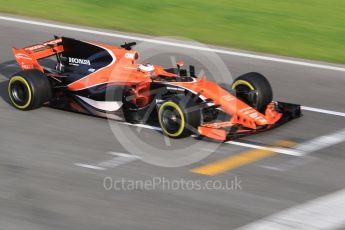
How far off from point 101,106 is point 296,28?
232 inches

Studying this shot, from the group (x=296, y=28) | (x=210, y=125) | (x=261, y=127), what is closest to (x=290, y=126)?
(x=261, y=127)

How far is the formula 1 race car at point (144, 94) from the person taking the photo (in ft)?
32.8

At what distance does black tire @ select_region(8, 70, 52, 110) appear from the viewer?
35.6 feet

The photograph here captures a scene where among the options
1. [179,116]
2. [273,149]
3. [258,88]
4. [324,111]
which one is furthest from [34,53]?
[324,111]

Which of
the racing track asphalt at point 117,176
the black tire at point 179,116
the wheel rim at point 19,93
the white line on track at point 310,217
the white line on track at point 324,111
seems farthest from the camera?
the white line on track at point 324,111

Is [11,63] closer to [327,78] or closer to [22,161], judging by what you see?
[22,161]

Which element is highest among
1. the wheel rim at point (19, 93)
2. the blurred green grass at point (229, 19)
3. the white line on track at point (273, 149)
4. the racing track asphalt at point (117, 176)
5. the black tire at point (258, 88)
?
the blurred green grass at point (229, 19)

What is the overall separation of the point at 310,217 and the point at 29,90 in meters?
4.59

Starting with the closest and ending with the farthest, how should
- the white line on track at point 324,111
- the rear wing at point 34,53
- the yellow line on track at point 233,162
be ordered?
the yellow line on track at point 233,162
the white line on track at point 324,111
the rear wing at point 34,53

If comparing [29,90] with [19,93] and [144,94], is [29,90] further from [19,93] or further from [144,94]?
[144,94]

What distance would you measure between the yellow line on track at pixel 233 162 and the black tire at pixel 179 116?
64 cm

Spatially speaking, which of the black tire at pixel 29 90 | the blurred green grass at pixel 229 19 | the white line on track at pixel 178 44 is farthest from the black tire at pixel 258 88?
the blurred green grass at pixel 229 19

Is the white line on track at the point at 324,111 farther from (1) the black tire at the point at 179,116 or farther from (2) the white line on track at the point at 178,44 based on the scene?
(1) the black tire at the point at 179,116

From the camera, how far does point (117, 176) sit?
29.8 ft
